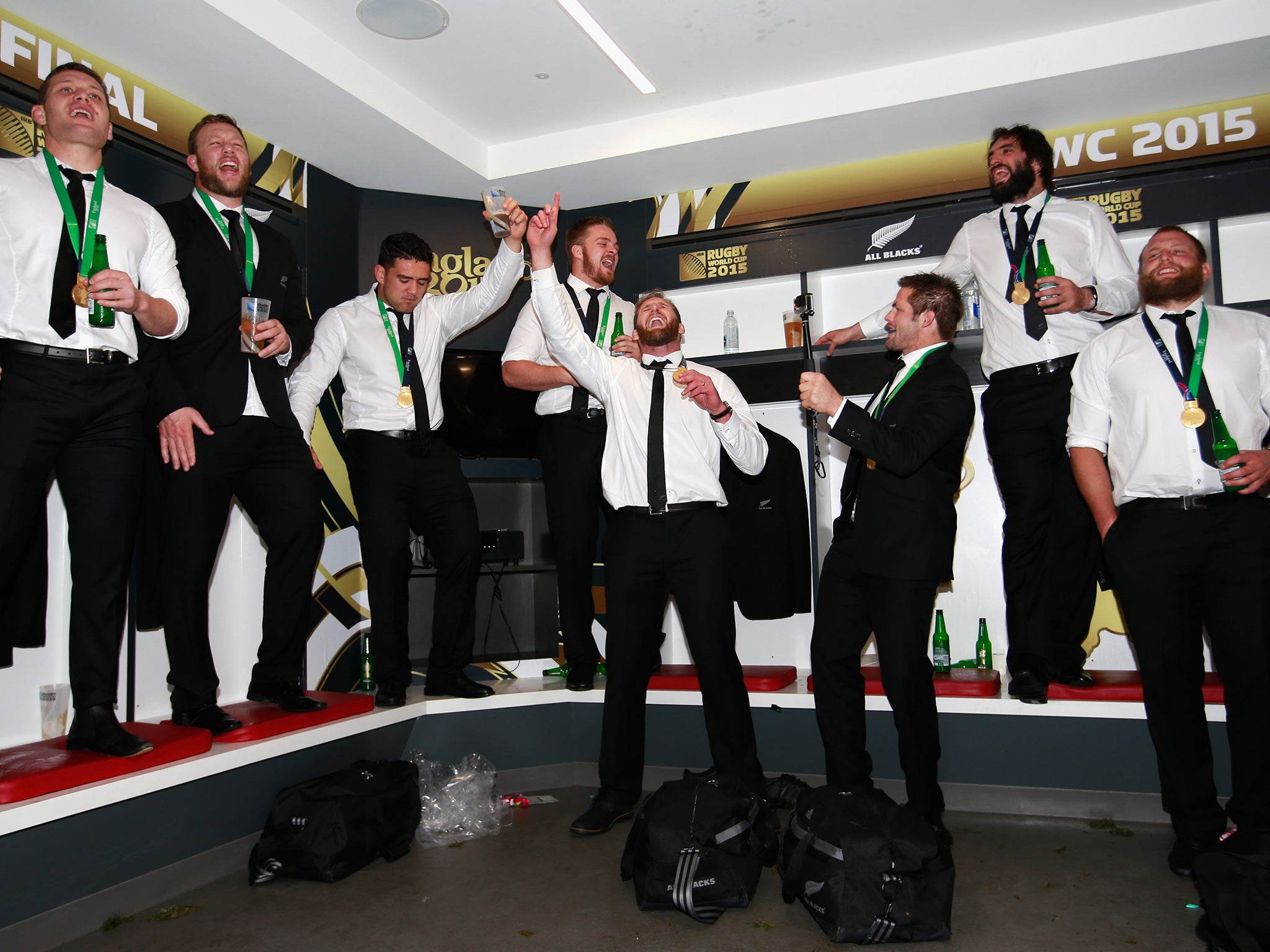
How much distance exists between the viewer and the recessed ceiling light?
142 inches

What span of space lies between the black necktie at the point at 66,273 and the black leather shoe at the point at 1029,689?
11.2 ft

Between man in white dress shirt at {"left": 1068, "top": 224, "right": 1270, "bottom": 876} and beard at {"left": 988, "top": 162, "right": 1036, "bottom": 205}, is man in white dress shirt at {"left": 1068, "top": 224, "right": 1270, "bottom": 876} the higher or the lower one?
the lower one

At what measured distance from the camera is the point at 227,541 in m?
3.99

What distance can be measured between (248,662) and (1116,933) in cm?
344

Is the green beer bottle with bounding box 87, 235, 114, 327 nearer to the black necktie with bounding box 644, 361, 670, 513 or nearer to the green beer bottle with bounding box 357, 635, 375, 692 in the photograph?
the black necktie with bounding box 644, 361, 670, 513

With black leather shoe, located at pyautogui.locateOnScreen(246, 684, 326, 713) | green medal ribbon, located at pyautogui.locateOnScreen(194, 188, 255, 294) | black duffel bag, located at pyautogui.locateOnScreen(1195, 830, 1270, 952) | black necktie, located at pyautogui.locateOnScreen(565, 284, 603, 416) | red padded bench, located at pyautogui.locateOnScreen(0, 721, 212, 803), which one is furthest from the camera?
black necktie, located at pyautogui.locateOnScreen(565, 284, 603, 416)

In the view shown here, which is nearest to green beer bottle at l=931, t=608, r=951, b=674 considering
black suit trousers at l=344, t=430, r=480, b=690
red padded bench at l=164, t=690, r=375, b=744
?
black suit trousers at l=344, t=430, r=480, b=690

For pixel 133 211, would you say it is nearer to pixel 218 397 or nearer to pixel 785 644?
pixel 218 397

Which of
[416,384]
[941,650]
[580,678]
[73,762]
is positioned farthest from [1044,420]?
[73,762]

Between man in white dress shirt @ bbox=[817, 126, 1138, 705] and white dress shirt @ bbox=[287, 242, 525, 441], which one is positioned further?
white dress shirt @ bbox=[287, 242, 525, 441]

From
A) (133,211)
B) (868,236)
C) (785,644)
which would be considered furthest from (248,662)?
(868,236)

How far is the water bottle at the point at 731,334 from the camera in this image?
4.98 m

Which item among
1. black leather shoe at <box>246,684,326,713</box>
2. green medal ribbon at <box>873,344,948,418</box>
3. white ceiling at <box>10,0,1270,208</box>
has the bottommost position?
black leather shoe at <box>246,684,326,713</box>

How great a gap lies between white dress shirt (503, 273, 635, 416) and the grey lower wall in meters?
1.38
